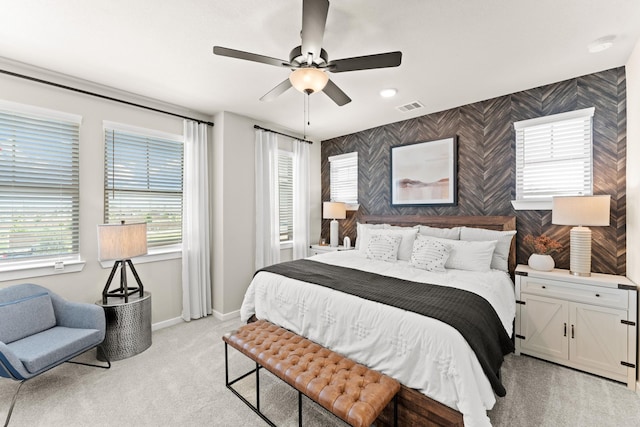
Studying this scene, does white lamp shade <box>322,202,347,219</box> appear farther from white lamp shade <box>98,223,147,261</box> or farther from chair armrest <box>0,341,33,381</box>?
chair armrest <box>0,341,33,381</box>

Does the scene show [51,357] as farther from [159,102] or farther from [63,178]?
[159,102]

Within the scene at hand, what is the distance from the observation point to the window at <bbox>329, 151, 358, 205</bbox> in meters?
5.02

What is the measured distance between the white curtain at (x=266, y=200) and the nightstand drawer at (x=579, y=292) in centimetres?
334

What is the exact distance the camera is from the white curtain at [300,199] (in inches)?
194

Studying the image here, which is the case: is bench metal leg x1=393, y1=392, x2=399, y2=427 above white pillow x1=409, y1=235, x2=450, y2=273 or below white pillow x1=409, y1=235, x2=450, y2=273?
below

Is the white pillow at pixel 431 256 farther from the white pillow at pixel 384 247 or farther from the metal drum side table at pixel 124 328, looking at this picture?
the metal drum side table at pixel 124 328

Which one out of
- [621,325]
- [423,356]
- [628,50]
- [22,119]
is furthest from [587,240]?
[22,119]

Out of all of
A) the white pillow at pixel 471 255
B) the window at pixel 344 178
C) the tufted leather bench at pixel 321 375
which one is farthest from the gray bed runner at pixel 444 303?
the window at pixel 344 178

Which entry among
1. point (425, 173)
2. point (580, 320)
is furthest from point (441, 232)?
point (580, 320)

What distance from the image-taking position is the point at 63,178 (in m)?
2.89

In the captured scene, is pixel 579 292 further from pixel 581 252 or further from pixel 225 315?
pixel 225 315

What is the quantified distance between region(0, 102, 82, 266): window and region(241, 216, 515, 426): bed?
2.09 m

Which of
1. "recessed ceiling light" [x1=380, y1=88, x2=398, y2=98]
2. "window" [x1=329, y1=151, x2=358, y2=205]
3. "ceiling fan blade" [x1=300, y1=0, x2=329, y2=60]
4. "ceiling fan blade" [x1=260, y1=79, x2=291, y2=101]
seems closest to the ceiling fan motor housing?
"ceiling fan blade" [x1=300, y1=0, x2=329, y2=60]

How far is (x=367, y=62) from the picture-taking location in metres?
1.92
